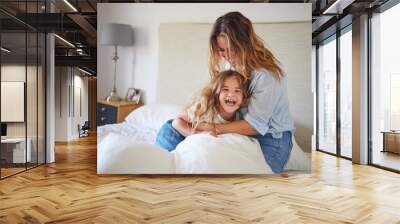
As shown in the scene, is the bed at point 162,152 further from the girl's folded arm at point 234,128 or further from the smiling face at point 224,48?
the smiling face at point 224,48

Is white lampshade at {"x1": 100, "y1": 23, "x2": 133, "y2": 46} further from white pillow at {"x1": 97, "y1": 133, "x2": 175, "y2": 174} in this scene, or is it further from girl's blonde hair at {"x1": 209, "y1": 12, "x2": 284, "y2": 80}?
white pillow at {"x1": 97, "y1": 133, "x2": 175, "y2": 174}

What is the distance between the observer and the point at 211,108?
227 inches

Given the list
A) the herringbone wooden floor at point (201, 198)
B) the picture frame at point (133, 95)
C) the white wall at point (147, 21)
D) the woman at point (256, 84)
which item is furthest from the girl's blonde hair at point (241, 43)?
the herringbone wooden floor at point (201, 198)

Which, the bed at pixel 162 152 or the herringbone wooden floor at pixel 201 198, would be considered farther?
the bed at pixel 162 152

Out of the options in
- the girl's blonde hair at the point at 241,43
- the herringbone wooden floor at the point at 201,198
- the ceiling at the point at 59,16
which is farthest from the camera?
the ceiling at the point at 59,16

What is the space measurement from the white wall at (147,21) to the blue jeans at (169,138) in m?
0.51

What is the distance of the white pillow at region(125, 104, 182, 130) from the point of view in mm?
5832

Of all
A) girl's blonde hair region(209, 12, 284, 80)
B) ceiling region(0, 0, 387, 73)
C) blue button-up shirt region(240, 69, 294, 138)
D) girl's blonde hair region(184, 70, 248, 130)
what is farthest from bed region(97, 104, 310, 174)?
ceiling region(0, 0, 387, 73)

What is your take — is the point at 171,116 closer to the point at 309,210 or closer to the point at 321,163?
the point at 309,210

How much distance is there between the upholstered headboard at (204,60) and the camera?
5.87 metres

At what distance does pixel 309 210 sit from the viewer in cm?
397

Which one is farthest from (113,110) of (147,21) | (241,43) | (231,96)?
(241,43)

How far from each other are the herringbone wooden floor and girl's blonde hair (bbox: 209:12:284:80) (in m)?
1.67

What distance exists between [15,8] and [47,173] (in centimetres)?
261
